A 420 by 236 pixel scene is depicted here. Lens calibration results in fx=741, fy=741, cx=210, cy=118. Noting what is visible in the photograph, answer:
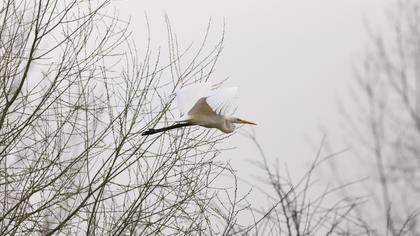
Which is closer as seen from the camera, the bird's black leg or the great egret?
the bird's black leg

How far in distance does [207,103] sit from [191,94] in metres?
0.32

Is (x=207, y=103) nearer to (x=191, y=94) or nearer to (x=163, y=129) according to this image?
(x=191, y=94)

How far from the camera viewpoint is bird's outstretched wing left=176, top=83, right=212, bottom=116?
6.16 m

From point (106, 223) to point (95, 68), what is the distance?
135 centimetres

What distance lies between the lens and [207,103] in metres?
6.46

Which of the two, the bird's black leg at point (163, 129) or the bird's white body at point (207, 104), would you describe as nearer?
the bird's black leg at point (163, 129)

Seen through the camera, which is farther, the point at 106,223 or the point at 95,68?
the point at 95,68

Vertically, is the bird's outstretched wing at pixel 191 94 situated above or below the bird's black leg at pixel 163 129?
above

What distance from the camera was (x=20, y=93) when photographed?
19.5 feet

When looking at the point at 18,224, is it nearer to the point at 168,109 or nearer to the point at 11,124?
the point at 11,124

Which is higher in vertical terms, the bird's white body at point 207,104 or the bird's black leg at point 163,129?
the bird's white body at point 207,104

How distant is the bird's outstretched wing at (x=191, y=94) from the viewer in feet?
20.2

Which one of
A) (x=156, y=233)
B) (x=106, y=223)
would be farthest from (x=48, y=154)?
(x=156, y=233)

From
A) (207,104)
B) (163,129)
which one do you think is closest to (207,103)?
(207,104)
